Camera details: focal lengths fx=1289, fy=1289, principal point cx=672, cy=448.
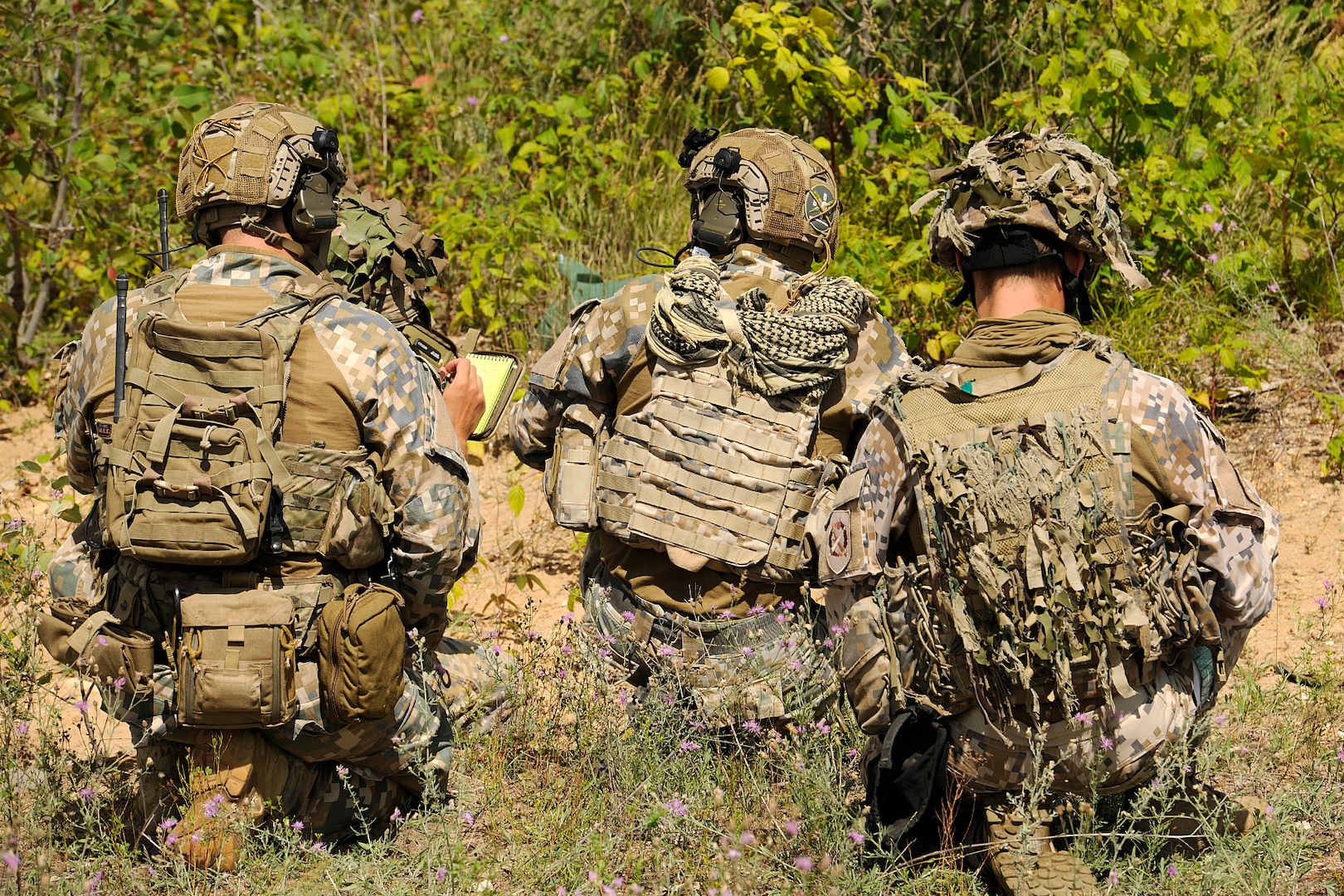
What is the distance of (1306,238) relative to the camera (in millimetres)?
6496

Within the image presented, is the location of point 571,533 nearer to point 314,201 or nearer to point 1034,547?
point 314,201

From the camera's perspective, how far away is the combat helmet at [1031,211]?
10.3ft

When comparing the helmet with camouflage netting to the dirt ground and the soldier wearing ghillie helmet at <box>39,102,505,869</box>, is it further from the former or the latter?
the dirt ground

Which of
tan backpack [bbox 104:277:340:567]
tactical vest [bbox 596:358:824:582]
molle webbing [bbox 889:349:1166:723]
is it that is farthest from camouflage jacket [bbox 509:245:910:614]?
tan backpack [bbox 104:277:340:567]

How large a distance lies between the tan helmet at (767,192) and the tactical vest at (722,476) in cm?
48

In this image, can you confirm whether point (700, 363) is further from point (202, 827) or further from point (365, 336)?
point (202, 827)

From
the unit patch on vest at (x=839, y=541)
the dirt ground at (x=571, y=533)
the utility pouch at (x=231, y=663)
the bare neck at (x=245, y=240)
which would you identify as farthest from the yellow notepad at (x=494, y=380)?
the unit patch on vest at (x=839, y=541)

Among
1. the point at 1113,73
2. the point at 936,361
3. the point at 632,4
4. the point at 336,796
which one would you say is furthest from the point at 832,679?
the point at 632,4

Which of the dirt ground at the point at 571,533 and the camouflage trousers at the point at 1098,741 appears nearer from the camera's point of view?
the camouflage trousers at the point at 1098,741

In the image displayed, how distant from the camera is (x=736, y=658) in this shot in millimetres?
3838

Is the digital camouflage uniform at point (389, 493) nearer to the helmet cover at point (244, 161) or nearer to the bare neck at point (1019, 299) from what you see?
the helmet cover at point (244, 161)

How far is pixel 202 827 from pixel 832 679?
1.80 m

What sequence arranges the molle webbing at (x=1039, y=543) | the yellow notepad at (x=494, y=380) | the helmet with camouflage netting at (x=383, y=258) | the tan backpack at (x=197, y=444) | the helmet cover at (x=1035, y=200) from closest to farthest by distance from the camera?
the molle webbing at (x=1039, y=543) < the helmet cover at (x=1035, y=200) < the tan backpack at (x=197, y=444) < the yellow notepad at (x=494, y=380) < the helmet with camouflage netting at (x=383, y=258)

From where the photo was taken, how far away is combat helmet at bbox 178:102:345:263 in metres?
3.57
